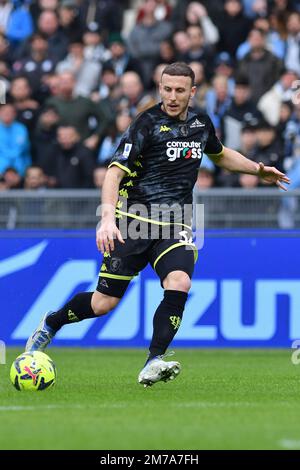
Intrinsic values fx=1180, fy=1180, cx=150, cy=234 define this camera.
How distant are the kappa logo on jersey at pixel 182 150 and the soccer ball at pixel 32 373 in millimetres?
1984

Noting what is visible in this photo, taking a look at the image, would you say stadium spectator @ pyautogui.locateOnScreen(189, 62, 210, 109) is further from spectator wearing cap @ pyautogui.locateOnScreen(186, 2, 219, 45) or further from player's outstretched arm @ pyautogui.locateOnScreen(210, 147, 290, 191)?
player's outstretched arm @ pyautogui.locateOnScreen(210, 147, 290, 191)

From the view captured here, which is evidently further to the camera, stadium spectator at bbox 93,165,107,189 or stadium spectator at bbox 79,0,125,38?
stadium spectator at bbox 79,0,125,38

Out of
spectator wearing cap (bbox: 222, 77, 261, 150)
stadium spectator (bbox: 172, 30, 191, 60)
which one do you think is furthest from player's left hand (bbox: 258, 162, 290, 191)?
stadium spectator (bbox: 172, 30, 191, 60)

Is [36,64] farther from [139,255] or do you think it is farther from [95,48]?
[139,255]

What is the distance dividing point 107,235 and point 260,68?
31.2 ft

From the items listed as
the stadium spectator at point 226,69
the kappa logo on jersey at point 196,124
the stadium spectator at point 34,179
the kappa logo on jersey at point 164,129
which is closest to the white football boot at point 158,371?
the kappa logo on jersey at point 164,129

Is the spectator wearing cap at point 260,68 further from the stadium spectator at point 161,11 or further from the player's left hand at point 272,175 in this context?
the player's left hand at point 272,175

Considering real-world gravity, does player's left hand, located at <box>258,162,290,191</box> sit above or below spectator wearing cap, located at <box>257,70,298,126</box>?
below

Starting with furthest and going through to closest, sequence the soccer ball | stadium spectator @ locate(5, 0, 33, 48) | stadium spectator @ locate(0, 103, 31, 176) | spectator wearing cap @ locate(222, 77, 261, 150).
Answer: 1. stadium spectator @ locate(5, 0, 33, 48)
2. stadium spectator @ locate(0, 103, 31, 176)
3. spectator wearing cap @ locate(222, 77, 261, 150)
4. the soccer ball

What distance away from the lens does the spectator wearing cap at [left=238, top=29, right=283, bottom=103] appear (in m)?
17.8

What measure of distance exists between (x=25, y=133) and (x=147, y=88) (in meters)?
2.29

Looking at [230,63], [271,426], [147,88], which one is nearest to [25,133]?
[147,88]

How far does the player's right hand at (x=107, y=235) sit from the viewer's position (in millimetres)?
8922

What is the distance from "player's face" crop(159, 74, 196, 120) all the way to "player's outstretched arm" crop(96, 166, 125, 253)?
26.9 inches
